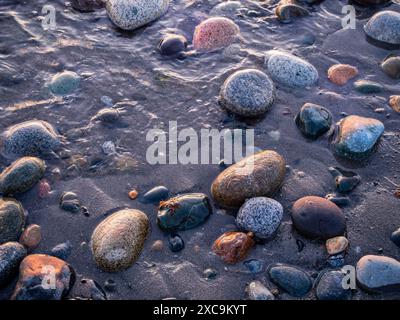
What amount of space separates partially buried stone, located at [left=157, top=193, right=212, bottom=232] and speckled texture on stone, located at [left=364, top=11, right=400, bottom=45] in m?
3.49

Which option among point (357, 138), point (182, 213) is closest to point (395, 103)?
point (357, 138)

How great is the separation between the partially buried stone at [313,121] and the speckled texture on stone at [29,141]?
254 cm

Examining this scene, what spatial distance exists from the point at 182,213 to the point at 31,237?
130 cm

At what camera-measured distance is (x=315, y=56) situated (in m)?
5.44

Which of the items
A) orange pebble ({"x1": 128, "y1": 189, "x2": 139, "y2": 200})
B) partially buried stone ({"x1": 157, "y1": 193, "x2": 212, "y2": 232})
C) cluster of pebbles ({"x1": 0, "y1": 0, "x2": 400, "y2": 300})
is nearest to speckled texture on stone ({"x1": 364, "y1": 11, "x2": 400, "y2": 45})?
cluster of pebbles ({"x1": 0, "y1": 0, "x2": 400, "y2": 300})

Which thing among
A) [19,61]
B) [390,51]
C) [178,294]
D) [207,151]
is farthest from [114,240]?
[390,51]

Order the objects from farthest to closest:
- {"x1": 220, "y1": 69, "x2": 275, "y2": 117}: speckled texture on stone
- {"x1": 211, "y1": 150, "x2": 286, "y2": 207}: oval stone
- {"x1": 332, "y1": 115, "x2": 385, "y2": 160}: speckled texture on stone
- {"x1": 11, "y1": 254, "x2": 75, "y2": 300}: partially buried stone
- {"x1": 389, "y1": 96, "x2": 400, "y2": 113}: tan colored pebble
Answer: {"x1": 389, "y1": 96, "x2": 400, "y2": 113}: tan colored pebble → {"x1": 220, "y1": 69, "x2": 275, "y2": 117}: speckled texture on stone → {"x1": 332, "y1": 115, "x2": 385, "y2": 160}: speckled texture on stone → {"x1": 211, "y1": 150, "x2": 286, "y2": 207}: oval stone → {"x1": 11, "y1": 254, "x2": 75, "y2": 300}: partially buried stone

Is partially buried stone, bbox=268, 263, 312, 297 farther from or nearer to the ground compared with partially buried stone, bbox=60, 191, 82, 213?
nearer to the ground

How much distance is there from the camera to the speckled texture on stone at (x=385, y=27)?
5.55m

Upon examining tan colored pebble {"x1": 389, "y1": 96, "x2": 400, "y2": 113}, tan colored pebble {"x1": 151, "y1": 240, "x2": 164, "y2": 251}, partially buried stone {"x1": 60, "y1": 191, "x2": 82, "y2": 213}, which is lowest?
tan colored pebble {"x1": 151, "y1": 240, "x2": 164, "y2": 251}

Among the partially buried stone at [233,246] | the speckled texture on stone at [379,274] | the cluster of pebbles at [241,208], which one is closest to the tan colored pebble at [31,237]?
the cluster of pebbles at [241,208]

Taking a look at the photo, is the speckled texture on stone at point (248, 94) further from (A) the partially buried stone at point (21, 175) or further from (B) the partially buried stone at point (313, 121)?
(A) the partially buried stone at point (21, 175)

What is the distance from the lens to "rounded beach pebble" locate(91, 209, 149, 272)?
3492 mm

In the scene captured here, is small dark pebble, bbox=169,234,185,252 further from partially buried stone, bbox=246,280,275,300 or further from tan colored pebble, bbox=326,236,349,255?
tan colored pebble, bbox=326,236,349,255
